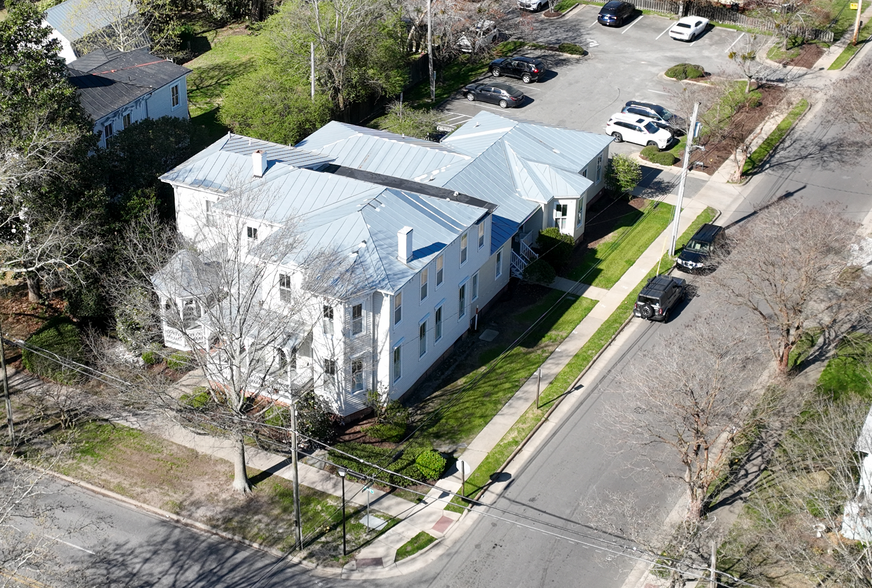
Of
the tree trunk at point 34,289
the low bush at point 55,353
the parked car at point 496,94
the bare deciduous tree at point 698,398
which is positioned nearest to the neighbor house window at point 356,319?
the bare deciduous tree at point 698,398

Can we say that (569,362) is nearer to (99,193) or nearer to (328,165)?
(328,165)

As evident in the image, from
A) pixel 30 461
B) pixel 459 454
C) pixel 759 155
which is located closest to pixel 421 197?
pixel 459 454

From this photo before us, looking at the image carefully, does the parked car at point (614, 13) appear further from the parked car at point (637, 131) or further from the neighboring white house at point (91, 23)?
the neighboring white house at point (91, 23)

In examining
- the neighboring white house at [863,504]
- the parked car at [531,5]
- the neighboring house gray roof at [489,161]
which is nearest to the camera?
the neighboring white house at [863,504]

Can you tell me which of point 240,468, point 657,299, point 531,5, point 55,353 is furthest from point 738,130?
point 55,353

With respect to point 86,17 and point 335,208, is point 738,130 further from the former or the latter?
point 86,17

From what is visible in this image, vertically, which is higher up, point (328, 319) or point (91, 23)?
point (91, 23)

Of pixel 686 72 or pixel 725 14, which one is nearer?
pixel 686 72
